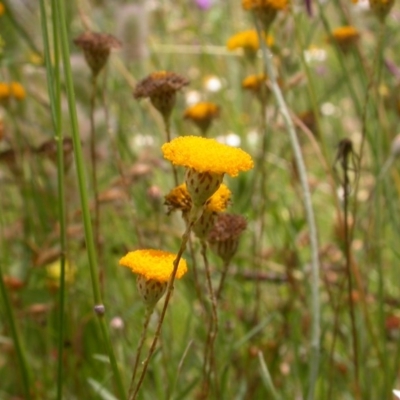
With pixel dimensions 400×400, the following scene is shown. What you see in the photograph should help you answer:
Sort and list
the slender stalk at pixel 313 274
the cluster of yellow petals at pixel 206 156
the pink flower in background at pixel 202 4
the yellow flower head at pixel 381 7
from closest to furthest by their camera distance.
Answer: the cluster of yellow petals at pixel 206 156
the slender stalk at pixel 313 274
the yellow flower head at pixel 381 7
the pink flower in background at pixel 202 4

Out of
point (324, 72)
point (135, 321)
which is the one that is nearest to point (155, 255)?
point (135, 321)

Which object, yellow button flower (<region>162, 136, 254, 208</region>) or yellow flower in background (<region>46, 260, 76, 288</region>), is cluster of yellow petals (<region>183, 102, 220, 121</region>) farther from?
yellow button flower (<region>162, 136, 254, 208</region>)

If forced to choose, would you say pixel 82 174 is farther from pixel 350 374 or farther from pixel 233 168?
pixel 350 374

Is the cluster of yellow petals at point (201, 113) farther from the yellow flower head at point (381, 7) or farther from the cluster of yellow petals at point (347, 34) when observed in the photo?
the yellow flower head at point (381, 7)

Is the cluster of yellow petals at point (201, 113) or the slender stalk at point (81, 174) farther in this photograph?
the cluster of yellow petals at point (201, 113)

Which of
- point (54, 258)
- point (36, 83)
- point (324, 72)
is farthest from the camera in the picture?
point (324, 72)

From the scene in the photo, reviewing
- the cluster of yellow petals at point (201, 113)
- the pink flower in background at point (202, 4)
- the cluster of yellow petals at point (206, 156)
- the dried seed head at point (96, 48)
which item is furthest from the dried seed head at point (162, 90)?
the pink flower in background at point (202, 4)
